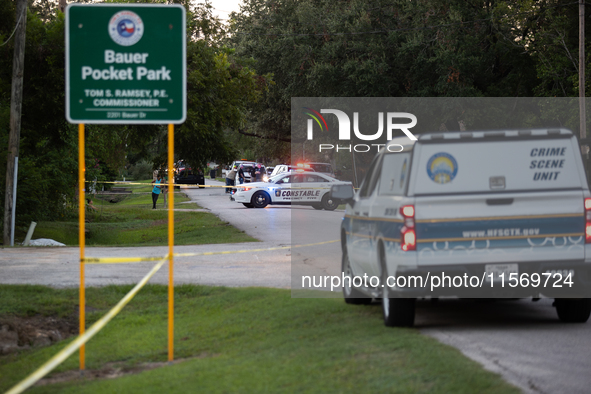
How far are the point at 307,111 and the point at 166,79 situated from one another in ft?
133

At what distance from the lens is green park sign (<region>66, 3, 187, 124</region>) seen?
713cm

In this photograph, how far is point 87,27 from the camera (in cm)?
718

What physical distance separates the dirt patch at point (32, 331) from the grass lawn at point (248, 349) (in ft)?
0.87

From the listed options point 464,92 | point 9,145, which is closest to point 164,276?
point 9,145

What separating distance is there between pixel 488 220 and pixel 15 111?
17521 mm

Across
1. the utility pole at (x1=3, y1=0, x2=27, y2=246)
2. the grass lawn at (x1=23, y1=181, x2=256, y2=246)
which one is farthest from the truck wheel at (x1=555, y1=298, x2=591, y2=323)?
the utility pole at (x1=3, y1=0, x2=27, y2=246)

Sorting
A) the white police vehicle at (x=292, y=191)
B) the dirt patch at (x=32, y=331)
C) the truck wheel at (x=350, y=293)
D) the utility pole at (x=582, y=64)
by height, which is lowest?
the dirt patch at (x=32, y=331)

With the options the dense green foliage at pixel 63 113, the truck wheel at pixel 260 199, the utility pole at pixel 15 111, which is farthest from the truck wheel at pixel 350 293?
the truck wheel at pixel 260 199

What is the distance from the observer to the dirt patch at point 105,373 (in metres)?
7.31

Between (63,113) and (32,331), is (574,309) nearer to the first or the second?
(32,331)

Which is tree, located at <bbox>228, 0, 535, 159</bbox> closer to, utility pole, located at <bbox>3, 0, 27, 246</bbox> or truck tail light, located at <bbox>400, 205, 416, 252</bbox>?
utility pole, located at <bbox>3, 0, 27, 246</bbox>

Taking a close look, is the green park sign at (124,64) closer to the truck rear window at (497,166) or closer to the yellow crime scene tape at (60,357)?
the yellow crime scene tape at (60,357)

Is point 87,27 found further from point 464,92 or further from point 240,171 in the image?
point 240,171

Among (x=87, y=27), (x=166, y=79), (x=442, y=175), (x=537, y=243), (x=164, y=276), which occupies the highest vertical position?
(x=87, y=27)
